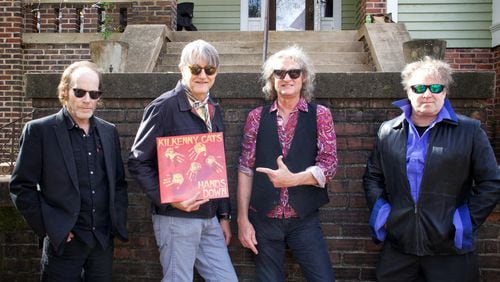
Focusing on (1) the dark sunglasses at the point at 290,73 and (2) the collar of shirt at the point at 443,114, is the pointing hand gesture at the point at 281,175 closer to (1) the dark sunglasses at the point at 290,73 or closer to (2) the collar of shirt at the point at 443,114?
(1) the dark sunglasses at the point at 290,73

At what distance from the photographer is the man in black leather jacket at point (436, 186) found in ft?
9.63

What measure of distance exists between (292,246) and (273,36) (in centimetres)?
547

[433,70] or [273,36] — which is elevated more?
[273,36]

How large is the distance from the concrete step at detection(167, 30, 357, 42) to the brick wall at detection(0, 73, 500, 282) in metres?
4.20

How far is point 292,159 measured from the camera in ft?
10.1

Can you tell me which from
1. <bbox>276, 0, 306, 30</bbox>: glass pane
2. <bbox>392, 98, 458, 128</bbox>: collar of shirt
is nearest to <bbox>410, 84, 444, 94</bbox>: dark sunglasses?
<bbox>392, 98, 458, 128</bbox>: collar of shirt

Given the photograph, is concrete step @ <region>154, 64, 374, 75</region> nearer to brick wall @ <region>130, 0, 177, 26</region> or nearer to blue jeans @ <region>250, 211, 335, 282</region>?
brick wall @ <region>130, 0, 177, 26</region>

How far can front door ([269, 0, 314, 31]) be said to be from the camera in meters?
11.9

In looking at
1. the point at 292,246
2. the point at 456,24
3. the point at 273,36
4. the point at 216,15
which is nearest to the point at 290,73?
the point at 292,246

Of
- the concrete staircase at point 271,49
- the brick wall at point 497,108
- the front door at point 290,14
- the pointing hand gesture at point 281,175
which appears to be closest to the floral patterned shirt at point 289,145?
the pointing hand gesture at point 281,175

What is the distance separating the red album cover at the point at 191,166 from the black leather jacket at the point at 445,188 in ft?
3.47

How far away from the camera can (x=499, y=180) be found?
2.94 metres

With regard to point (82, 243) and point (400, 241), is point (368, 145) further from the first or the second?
point (82, 243)

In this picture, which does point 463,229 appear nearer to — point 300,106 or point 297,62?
point 300,106
